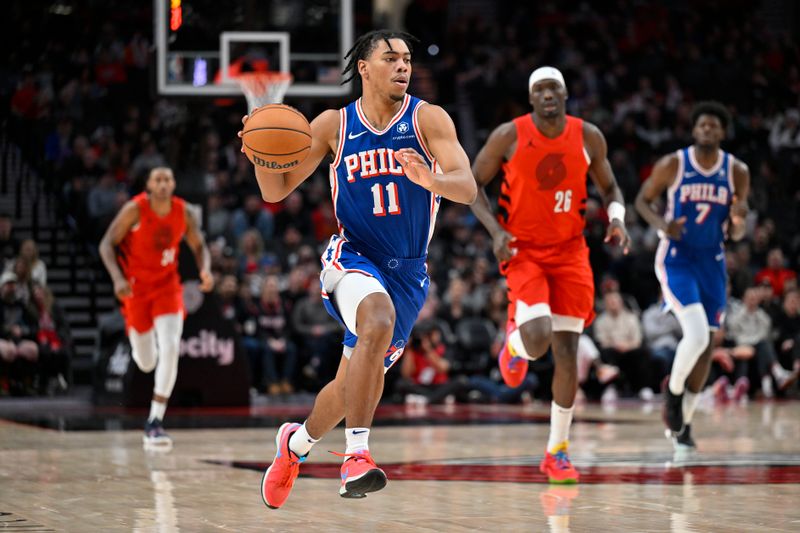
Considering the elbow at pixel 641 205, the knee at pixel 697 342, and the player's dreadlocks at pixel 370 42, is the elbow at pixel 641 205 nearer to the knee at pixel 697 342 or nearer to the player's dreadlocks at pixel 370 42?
the knee at pixel 697 342

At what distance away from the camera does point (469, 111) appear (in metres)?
21.3

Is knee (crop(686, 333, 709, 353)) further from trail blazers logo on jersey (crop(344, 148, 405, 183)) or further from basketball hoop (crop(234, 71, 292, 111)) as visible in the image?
basketball hoop (crop(234, 71, 292, 111))

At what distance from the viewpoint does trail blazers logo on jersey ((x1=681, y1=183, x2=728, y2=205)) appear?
895 cm

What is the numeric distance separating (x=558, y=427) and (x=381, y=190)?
7.23 feet

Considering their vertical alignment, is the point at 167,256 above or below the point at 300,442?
above

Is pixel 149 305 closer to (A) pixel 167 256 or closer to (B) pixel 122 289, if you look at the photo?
(A) pixel 167 256

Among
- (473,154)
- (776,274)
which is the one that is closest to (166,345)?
(776,274)

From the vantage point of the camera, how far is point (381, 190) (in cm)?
556

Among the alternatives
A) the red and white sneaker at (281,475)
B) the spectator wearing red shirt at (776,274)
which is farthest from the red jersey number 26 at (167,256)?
the spectator wearing red shirt at (776,274)

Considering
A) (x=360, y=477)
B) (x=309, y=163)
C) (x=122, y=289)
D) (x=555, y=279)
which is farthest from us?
(x=122, y=289)

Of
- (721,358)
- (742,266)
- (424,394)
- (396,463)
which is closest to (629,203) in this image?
(742,266)

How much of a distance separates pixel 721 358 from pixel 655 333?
0.83 m

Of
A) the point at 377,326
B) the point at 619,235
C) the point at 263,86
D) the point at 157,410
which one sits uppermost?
the point at 263,86

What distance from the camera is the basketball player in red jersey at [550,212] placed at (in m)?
7.34
